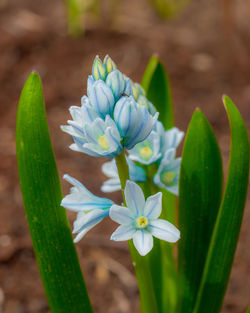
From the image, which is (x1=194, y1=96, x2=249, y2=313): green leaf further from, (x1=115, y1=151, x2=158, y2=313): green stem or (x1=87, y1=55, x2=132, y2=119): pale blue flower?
(x1=87, y1=55, x2=132, y2=119): pale blue flower

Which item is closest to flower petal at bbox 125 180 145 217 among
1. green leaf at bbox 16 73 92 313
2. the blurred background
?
green leaf at bbox 16 73 92 313

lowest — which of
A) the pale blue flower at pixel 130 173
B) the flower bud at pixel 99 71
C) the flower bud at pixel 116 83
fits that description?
the pale blue flower at pixel 130 173

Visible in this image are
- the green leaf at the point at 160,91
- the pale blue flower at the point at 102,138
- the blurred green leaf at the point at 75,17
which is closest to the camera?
the pale blue flower at the point at 102,138

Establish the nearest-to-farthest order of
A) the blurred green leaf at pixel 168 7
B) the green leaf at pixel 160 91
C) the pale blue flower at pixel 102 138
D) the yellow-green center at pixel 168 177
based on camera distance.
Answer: the pale blue flower at pixel 102 138 → the yellow-green center at pixel 168 177 → the green leaf at pixel 160 91 → the blurred green leaf at pixel 168 7

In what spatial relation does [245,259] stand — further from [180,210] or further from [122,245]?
[180,210]

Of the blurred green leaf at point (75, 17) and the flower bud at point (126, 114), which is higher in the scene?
the blurred green leaf at point (75, 17)

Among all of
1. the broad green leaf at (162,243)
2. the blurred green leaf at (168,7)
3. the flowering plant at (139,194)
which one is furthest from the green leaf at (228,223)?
the blurred green leaf at (168,7)

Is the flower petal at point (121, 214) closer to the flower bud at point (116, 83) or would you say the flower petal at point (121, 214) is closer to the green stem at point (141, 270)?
the green stem at point (141, 270)
